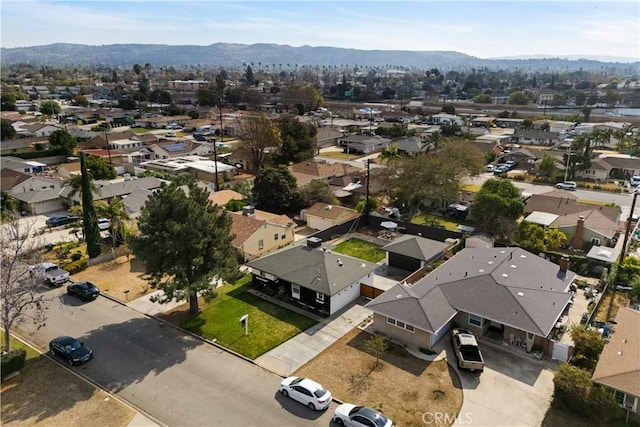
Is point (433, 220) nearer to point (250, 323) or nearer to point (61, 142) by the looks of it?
point (250, 323)

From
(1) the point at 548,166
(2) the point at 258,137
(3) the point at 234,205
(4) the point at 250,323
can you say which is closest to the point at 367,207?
(3) the point at 234,205

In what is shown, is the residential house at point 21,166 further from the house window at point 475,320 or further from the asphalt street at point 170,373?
the house window at point 475,320

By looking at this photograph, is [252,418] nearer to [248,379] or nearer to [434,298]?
[248,379]

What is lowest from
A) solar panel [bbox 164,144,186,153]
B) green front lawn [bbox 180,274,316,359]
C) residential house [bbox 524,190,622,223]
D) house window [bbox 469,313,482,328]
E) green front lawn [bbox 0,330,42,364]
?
green front lawn [bbox 0,330,42,364]

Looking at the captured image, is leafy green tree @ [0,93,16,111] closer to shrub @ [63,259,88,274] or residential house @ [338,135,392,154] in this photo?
residential house @ [338,135,392,154]

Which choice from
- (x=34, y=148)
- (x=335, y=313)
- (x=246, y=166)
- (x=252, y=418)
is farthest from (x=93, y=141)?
(x=252, y=418)

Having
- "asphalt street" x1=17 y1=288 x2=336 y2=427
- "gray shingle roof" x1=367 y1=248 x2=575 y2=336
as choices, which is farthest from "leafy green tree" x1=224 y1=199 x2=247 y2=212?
"gray shingle roof" x1=367 y1=248 x2=575 y2=336
